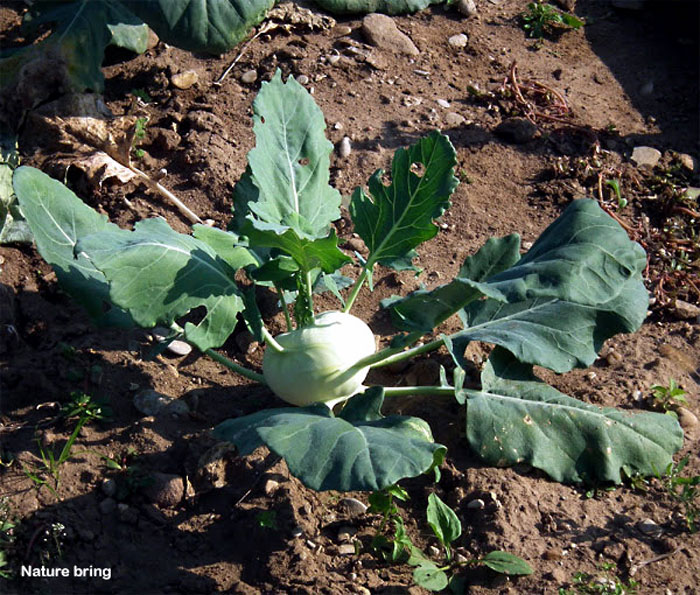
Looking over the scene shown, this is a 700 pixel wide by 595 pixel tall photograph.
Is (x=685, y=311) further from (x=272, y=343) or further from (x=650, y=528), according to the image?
(x=272, y=343)

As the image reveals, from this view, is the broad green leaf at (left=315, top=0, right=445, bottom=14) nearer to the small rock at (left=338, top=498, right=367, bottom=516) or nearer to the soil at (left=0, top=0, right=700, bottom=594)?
the soil at (left=0, top=0, right=700, bottom=594)

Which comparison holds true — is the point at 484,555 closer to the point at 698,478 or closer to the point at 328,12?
the point at 698,478

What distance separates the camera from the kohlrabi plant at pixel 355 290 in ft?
9.96

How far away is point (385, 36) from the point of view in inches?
221

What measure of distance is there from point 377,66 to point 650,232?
196cm

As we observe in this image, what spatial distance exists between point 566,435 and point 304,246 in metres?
1.26

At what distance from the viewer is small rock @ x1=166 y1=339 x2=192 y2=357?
385cm

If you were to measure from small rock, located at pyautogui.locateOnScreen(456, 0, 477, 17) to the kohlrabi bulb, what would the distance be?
333 cm

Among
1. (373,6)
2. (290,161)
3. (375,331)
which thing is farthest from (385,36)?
(375,331)

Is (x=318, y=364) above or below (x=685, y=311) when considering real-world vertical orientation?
above

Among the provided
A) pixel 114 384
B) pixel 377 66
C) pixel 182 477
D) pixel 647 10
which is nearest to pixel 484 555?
pixel 182 477

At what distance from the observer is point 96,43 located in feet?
16.3

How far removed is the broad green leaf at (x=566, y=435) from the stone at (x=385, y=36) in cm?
288

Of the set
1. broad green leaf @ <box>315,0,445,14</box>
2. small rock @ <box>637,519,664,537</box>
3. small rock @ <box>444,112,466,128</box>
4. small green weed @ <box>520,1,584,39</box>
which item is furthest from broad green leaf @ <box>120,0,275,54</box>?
small rock @ <box>637,519,664,537</box>
